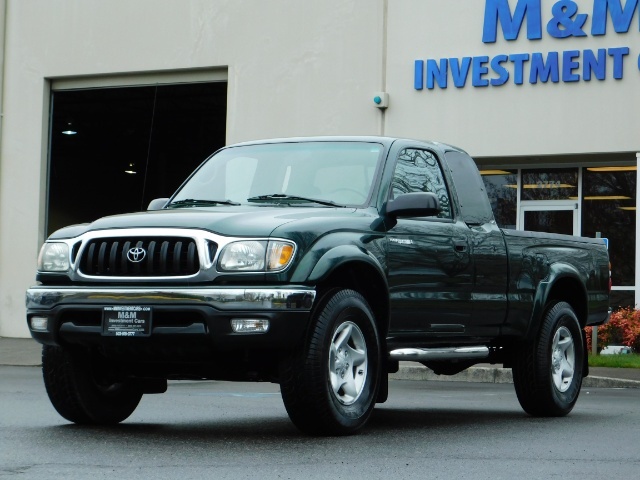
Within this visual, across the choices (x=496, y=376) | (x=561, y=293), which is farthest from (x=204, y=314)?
(x=496, y=376)

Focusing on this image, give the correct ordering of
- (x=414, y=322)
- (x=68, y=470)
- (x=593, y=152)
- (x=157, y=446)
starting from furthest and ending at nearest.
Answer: (x=593, y=152) → (x=414, y=322) → (x=157, y=446) → (x=68, y=470)

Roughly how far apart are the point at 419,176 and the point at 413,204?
0.99m

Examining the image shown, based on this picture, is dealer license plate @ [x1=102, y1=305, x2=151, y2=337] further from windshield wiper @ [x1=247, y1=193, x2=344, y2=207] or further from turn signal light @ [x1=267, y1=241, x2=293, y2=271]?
windshield wiper @ [x1=247, y1=193, x2=344, y2=207]

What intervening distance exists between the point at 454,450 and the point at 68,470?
7.47 ft

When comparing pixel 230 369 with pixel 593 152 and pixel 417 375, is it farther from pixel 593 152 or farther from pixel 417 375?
pixel 593 152

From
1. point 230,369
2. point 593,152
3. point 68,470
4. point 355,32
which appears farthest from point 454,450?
point 355,32

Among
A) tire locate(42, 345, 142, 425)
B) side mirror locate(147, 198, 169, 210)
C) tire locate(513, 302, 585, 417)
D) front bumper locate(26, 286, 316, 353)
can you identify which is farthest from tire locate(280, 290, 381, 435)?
tire locate(513, 302, 585, 417)

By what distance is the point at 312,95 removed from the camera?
22797 millimetres

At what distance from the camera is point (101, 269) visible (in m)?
7.86

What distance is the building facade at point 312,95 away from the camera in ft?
68.2

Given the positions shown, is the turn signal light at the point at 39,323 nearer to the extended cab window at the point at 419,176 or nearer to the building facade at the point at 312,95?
the extended cab window at the point at 419,176

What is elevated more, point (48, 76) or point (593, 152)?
point (48, 76)

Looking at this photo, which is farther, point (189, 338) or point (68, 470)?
point (189, 338)

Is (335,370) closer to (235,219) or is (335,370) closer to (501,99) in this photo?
(235,219)
